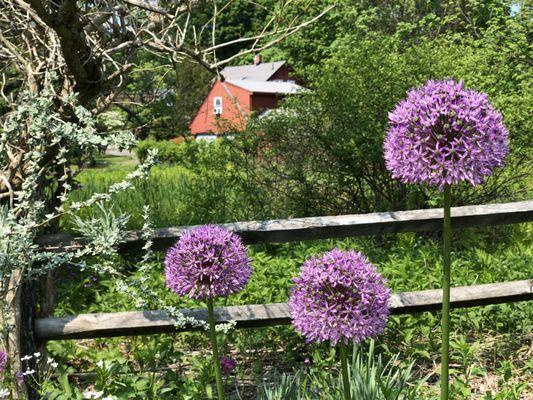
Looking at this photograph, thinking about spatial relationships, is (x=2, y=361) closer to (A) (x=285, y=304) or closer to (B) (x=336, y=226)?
(A) (x=285, y=304)

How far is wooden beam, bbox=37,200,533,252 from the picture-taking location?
358cm

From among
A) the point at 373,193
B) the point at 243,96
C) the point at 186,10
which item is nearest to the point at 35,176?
the point at 186,10

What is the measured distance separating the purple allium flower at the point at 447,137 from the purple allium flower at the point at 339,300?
391 mm

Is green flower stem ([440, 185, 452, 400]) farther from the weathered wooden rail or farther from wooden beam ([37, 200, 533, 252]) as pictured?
wooden beam ([37, 200, 533, 252])

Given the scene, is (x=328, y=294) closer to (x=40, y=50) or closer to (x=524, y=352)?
(x=524, y=352)

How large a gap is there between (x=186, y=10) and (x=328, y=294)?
236cm

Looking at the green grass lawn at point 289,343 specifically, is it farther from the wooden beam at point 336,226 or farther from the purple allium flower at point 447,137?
the purple allium flower at point 447,137

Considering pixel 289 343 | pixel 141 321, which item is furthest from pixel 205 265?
pixel 289 343

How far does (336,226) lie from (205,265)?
1.65 m

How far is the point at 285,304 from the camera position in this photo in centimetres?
357

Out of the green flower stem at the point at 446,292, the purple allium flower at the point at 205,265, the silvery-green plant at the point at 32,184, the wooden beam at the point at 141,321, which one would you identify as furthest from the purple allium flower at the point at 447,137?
the wooden beam at the point at 141,321

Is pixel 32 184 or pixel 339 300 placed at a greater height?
pixel 32 184

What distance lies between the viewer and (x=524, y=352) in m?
4.11

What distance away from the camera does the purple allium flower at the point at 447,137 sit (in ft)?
6.31
